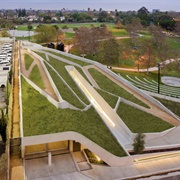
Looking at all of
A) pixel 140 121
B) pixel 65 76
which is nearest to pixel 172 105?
pixel 140 121

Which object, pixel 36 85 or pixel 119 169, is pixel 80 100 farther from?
pixel 119 169

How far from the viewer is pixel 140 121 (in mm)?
20656

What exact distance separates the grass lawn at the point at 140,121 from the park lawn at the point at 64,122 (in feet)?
8.70

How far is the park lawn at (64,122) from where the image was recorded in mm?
16656

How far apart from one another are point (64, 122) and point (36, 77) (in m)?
8.71

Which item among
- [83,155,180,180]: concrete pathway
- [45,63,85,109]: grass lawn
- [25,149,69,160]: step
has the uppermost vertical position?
[45,63,85,109]: grass lawn

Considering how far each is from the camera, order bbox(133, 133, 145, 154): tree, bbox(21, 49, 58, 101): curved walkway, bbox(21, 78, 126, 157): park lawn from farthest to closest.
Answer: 1. bbox(21, 49, 58, 101): curved walkway
2. bbox(133, 133, 145, 154): tree
3. bbox(21, 78, 126, 157): park lawn

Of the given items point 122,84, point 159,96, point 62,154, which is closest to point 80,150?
point 62,154

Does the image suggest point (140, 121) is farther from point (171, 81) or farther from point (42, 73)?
point (171, 81)

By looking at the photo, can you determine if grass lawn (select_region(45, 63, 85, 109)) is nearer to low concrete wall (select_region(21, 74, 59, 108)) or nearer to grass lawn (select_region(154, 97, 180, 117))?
low concrete wall (select_region(21, 74, 59, 108))

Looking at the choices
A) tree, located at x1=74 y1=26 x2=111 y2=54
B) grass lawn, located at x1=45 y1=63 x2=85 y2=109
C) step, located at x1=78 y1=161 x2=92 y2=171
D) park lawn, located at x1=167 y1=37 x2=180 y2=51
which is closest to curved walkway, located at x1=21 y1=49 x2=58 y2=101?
grass lawn, located at x1=45 y1=63 x2=85 y2=109

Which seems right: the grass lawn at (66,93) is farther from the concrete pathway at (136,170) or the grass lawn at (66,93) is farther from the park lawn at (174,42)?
the park lawn at (174,42)

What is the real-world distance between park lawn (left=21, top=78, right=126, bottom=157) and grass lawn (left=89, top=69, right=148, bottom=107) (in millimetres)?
5595

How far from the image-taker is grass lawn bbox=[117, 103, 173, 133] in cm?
1980
